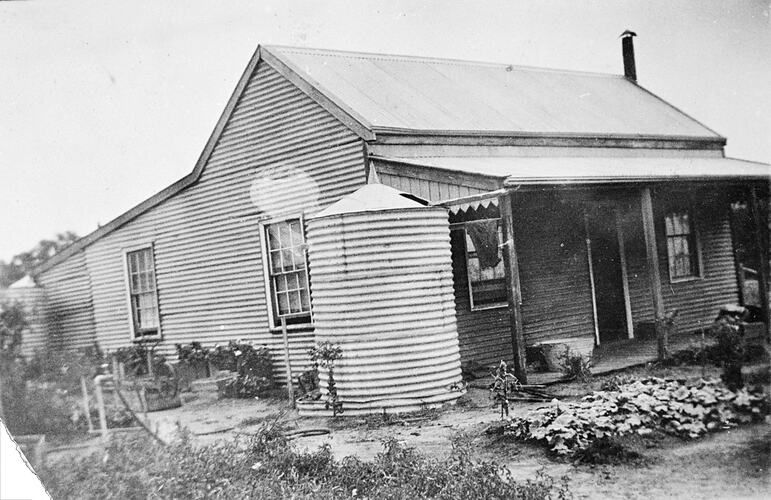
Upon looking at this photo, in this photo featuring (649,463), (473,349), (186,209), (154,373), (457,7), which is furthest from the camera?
(473,349)

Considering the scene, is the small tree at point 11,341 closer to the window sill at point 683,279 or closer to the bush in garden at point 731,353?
the bush in garden at point 731,353

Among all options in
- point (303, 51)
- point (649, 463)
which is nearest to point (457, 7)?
point (303, 51)

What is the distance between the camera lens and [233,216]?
7258 millimetres

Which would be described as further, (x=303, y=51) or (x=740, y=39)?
(x=303, y=51)

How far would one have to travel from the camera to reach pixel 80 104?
6020 millimetres

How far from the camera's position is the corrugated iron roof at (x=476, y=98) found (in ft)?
23.0

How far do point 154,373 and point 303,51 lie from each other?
370 centimetres

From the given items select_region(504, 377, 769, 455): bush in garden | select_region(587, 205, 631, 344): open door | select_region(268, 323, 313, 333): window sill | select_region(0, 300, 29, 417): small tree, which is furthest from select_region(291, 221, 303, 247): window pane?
select_region(504, 377, 769, 455): bush in garden

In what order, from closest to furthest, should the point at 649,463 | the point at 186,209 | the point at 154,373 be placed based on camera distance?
the point at 649,463 → the point at 154,373 → the point at 186,209

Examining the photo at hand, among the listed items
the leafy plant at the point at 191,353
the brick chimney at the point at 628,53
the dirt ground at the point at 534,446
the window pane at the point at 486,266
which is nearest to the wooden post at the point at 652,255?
the dirt ground at the point at 534,446

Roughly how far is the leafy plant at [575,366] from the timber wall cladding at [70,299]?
4.99 m

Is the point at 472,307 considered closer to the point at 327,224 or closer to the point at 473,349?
the point at 473,349

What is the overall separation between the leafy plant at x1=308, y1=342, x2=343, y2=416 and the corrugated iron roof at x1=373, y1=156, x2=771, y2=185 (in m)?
2.35

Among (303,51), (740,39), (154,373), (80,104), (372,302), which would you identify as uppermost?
(303,51)
